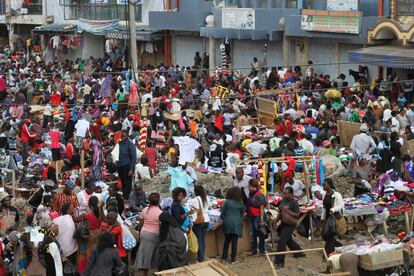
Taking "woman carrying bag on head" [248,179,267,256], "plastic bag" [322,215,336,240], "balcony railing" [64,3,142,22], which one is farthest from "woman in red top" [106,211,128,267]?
"balcony railing" [64,3,142,22]

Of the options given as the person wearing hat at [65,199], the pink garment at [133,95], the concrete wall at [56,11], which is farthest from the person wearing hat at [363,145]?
the concrete wall at [56,11]

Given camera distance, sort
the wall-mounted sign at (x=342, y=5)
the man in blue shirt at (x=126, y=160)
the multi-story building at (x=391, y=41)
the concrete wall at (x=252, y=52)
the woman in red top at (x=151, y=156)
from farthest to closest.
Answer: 1. the concrete wall at (x=252, y=52)
2. the wall-mounted sign at (x=342, y=5)
3. the multi-story building at (x=391, y=41)
4. the woman in red top at (x=151, y=156)
5. the man in blue shirt at (x=126, y=160)

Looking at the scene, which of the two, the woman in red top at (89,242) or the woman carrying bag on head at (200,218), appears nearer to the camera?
the woman in red top at (89,242)

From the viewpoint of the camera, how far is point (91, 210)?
40.8ft

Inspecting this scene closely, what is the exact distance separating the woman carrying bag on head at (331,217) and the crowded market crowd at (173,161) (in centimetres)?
2

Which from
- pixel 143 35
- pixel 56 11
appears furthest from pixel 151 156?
pixel 56 11

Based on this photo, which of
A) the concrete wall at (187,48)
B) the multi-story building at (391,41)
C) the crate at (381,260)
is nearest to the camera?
the crate at (381,260)

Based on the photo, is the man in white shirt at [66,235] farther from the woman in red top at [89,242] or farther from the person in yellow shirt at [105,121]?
the person in yellow shirt at [105,121]

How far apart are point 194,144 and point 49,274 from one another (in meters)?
5.81

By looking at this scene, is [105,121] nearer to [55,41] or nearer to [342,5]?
[342,5]

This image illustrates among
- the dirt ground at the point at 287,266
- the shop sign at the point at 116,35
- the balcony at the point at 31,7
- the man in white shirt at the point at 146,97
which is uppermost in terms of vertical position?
the balcony at the point at 31,7

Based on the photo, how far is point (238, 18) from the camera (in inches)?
1251

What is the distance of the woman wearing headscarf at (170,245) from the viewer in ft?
38.8

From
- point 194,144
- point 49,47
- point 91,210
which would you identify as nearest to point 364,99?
point 194,144
